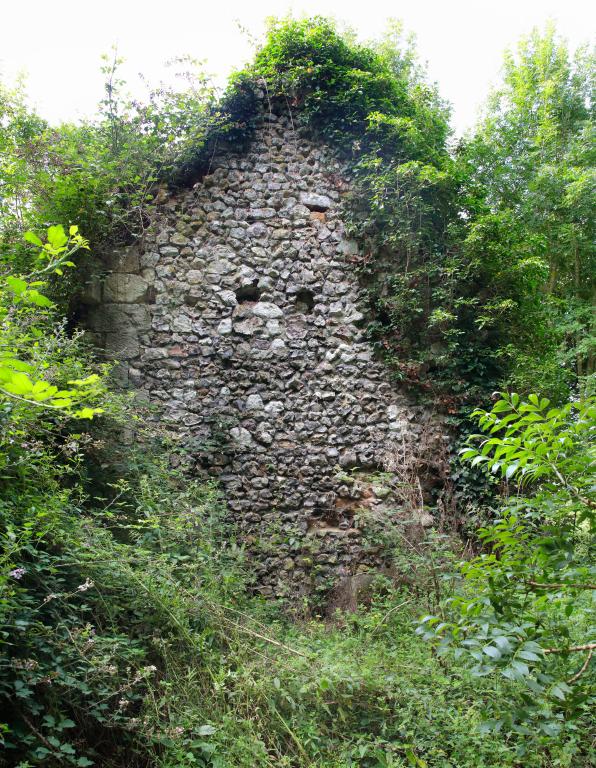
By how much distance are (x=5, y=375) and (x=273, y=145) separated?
572 centimetres

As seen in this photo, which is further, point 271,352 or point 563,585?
point 271,352

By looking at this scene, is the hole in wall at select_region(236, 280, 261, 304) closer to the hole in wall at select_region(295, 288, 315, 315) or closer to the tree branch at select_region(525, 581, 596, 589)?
the hole in wall at select_region(295, 288, 315, 315)

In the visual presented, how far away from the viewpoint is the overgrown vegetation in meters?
1.76

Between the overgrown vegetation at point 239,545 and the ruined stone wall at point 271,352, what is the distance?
0.32m

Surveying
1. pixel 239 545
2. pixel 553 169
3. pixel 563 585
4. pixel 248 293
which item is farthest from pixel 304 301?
pixel 553 169

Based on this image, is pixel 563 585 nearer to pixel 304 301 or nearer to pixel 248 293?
pixel 304 301

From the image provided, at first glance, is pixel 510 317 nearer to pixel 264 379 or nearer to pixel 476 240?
pixel 476 240

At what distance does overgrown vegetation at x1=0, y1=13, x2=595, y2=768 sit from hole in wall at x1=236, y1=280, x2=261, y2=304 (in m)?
1.24

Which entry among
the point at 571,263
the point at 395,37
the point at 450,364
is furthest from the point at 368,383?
the point at 395,37

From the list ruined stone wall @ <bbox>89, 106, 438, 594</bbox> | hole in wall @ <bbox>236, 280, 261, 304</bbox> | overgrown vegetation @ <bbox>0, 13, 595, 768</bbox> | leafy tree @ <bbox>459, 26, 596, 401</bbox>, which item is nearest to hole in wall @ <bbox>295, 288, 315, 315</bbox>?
ruined stone wall @ <bbox>89, 106, 438, 594</bbox>

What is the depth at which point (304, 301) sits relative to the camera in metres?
5.71

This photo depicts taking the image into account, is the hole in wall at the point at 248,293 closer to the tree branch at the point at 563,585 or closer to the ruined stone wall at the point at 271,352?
the ruined stone wall at the point at 271,352

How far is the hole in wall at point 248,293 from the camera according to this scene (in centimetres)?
563

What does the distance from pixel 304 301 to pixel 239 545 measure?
105 inches
